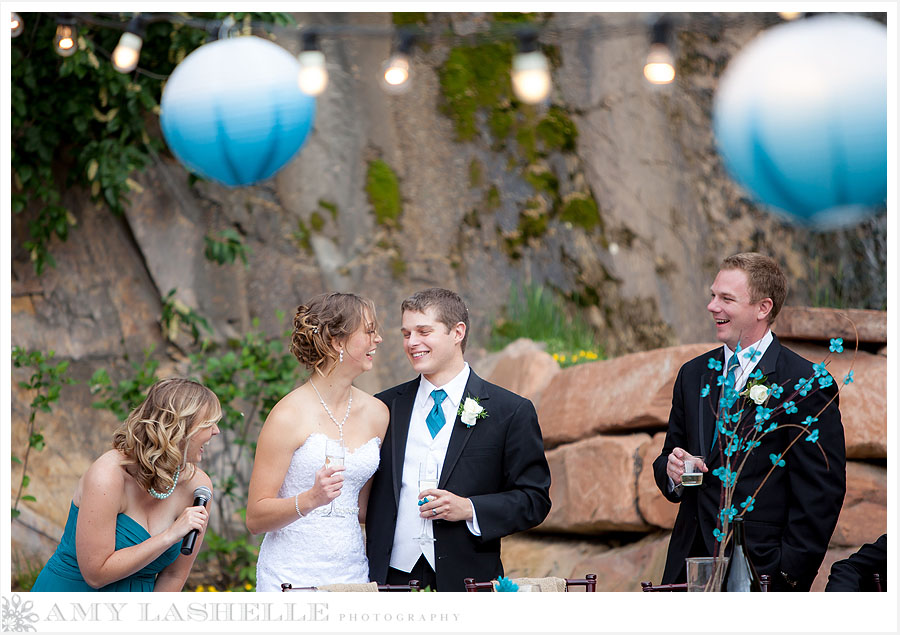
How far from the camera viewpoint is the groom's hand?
293 cm

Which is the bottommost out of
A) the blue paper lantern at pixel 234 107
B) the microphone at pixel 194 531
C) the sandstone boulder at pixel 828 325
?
the microphone at pixel 194 531

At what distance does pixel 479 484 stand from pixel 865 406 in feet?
8.01

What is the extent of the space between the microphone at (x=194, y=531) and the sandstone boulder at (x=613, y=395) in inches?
106

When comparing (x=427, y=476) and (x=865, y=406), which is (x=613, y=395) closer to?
(x=865, y=406)

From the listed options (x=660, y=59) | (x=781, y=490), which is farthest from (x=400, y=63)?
(x=781, y=490)

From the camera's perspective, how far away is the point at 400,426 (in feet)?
10.7

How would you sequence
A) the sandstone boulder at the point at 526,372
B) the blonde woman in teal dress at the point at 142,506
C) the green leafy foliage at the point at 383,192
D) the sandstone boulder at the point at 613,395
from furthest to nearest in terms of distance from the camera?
the green leafy foliage at the point at 383,192 → the sandstone boulder at the point at 526,372 → the sandstone boulder at the point at 613,395 → the blonde woman in teal dress at the point at 142,506

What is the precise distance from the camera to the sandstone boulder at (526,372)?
5.80 metres

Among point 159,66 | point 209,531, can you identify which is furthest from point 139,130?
point 209,531

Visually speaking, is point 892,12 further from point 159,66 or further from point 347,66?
point 347,66

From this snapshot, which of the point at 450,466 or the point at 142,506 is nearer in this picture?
the point at 142,506

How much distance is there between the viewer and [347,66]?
7469 mm

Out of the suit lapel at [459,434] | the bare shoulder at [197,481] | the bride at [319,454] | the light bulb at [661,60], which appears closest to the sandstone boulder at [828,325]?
the light bulb at [661,60]

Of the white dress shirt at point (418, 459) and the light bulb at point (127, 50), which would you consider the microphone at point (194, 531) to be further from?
the light bulb at point (127, 50)
